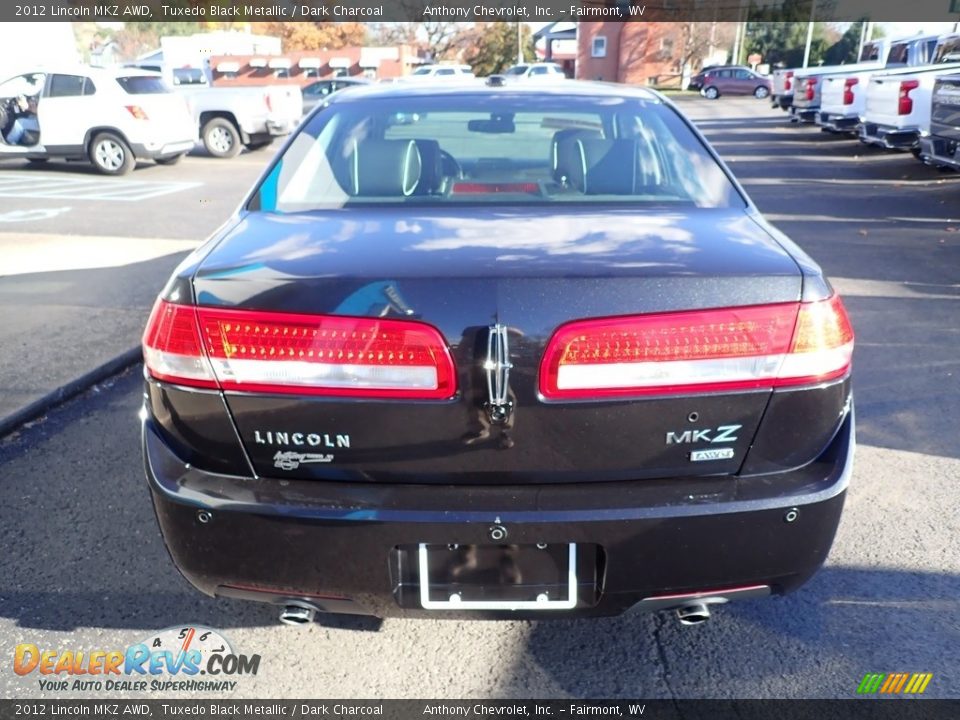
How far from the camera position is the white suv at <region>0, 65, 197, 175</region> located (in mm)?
12781

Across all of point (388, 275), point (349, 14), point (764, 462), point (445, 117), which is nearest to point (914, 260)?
point (445, 117)

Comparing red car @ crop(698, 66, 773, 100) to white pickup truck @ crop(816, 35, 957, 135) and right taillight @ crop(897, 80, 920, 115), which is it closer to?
white pickup truck @ crop(816, 35, 957, 135)

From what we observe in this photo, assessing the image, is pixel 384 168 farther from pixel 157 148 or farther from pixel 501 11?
pixel 501 11

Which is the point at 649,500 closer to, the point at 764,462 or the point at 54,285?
the point at 764,462

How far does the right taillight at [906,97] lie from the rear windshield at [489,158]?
405 inches

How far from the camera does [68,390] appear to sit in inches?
171

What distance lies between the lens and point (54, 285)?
6.27 metres

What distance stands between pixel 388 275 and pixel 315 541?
668mm

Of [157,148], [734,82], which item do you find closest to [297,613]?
[157,148]

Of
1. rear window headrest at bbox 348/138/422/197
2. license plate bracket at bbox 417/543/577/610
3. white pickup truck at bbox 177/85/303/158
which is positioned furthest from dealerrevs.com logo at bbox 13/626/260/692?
white pickup truck at bbox 177/85/303/158

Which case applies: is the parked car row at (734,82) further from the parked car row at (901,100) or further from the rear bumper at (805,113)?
the rear bumper at (805,113)

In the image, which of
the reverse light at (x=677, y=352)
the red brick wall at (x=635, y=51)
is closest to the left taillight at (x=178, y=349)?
the reverse light at (x=677, y=352)

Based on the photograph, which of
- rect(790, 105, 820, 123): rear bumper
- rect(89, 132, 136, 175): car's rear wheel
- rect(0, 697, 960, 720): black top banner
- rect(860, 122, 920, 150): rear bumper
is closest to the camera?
rect(0, 697, 960, 720): black top banner

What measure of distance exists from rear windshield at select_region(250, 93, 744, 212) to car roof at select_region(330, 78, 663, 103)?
2.0 inches
